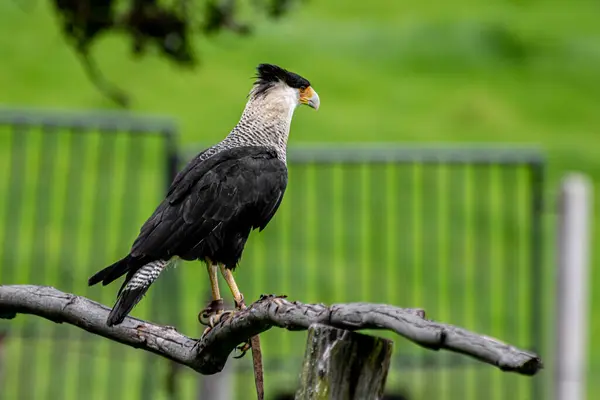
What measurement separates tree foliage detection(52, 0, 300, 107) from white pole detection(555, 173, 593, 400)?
2.26 metres

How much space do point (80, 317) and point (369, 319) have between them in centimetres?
117

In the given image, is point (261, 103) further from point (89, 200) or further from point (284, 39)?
point (284, 39)

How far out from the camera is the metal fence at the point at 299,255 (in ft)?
26.9

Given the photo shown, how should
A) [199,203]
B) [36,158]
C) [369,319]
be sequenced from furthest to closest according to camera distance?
[36,158]
[199,203]
[369,319]

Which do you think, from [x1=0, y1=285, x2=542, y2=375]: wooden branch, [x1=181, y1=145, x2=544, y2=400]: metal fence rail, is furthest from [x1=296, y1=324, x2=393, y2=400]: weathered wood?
[x1=181, y1=145, x2=544, y2=400]: metal fence rail

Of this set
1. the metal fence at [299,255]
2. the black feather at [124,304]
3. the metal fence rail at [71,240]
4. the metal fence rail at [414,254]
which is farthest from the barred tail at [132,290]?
the metal fence rail at [414,254]

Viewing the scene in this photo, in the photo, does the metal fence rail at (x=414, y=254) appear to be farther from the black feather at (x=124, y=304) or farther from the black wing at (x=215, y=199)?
the black feather at (x=124, y=304)

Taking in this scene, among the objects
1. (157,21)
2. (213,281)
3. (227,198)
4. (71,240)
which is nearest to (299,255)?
(71,240)

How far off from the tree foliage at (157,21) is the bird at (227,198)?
43.3 inches

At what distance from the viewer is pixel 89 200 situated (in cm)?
1220

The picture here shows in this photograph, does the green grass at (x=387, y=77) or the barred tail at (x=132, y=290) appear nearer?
the barred tail at (x=132, y=290)

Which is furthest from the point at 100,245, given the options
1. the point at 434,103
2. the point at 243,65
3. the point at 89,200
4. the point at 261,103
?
the point at 261,103

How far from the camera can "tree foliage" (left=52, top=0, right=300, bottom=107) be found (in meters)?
5.79

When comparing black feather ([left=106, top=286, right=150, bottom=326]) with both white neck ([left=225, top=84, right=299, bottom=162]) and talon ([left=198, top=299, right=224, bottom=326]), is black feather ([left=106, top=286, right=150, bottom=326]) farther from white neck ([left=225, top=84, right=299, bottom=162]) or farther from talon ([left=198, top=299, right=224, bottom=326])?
white neck ([left=225, top=84, right=299, bottom=162])
